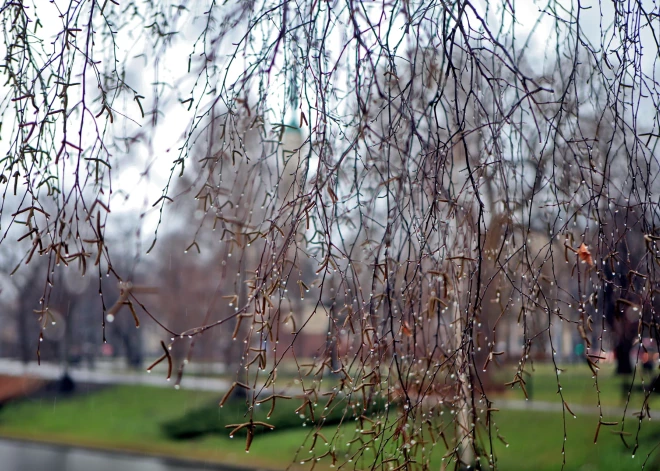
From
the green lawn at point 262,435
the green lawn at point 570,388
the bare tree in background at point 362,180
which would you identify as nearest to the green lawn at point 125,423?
the green lawn at point 262,435

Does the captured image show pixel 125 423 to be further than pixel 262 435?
Yes

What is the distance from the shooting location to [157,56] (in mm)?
2527

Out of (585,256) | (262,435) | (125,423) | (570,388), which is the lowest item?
(125,423)

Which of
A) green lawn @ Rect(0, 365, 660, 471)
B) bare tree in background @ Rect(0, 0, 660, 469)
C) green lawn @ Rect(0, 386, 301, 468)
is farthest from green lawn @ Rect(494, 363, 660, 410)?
bare tree in background @ Rect(0, 0, 660, 469)

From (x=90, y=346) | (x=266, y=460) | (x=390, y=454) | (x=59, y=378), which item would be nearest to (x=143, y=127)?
(x=390, y=454)

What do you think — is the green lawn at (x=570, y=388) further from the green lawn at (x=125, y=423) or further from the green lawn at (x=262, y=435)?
the green lawn at (x=125, y=423)

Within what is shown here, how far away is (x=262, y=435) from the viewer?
10391 millimetres

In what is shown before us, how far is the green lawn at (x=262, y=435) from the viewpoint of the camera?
36.2 feet

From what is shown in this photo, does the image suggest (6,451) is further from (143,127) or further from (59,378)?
(143,127)

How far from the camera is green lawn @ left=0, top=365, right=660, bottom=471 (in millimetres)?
11023

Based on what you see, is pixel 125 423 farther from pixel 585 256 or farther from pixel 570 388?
pixel 585 256

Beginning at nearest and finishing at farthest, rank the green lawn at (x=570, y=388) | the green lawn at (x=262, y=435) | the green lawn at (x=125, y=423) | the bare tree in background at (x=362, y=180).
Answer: the bare tree in background at (x=362, y=180) < the green lawn at (x=262, y=435) < the green lawn at (x=570, y=388) < the green lawn at (x=125, y=423)

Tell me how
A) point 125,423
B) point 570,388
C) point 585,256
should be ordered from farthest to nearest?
point 125,423
point 570,388
point 585,256

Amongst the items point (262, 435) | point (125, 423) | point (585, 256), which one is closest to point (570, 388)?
point (262, 435)
